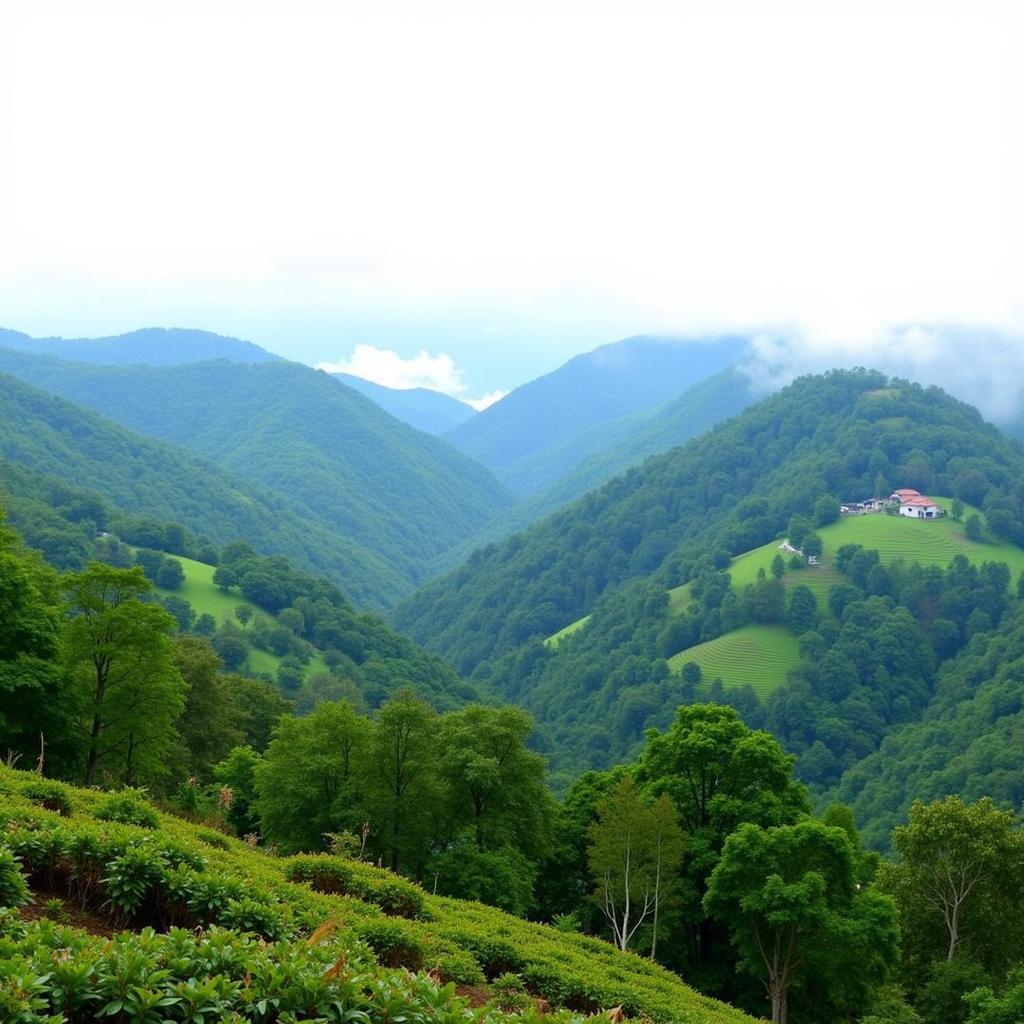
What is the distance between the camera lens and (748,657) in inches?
6594

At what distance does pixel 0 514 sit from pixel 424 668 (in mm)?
113678

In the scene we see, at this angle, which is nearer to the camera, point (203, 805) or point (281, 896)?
point (281, 896)

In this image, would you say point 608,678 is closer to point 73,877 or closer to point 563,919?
point 563,919

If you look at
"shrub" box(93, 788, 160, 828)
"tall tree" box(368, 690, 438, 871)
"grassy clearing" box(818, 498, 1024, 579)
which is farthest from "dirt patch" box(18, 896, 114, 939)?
"grassy clearing" box(818, 498, 1024, 579)

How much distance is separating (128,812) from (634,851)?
20769 millimetres

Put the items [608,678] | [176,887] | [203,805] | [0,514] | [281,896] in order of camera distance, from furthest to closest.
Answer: [608,678] < [0,514] < [203,805] < [281,896] < [176,887]

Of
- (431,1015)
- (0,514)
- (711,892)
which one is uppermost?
(0,514)

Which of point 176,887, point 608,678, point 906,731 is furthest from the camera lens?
point 608,678

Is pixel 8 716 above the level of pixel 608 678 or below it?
above

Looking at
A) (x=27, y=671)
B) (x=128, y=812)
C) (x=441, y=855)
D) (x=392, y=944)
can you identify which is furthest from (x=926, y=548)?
(x=392, y=944)

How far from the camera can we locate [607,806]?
33.8 m

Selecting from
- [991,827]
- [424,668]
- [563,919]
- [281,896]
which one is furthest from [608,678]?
[281,896]

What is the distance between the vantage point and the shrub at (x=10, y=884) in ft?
35.1

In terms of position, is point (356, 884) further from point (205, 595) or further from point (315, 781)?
point (205, 595)
